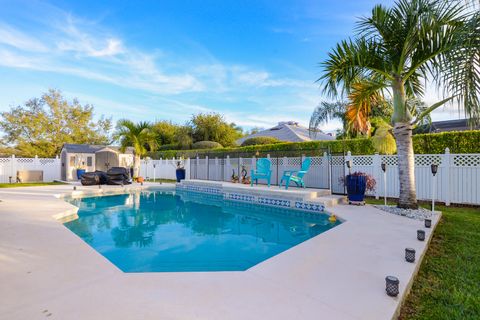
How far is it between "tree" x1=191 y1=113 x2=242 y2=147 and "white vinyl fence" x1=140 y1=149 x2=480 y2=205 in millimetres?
10809

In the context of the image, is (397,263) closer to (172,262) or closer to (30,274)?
(172,262)

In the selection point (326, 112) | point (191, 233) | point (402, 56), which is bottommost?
point (191, 233)

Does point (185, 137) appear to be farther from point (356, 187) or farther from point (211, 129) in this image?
point (356, 187)

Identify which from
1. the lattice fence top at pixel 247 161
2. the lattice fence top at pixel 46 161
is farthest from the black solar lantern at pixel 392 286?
the lattice fence top at pixel 46 161

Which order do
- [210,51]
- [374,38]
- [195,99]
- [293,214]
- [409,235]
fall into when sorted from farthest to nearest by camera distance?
[195,99] → [210,51] → [293,214] → [374,38] → [409,235]

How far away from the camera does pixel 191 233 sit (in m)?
5.34

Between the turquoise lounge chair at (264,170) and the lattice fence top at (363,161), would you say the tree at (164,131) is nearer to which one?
the turquoise lounge chair at (264,170)

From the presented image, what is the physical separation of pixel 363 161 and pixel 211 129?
17444 millimetres

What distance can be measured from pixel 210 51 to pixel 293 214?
10.4m

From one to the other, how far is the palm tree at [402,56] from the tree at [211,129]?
59.8 feet

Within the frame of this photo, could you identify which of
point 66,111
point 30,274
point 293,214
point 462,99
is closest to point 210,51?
point 293,214

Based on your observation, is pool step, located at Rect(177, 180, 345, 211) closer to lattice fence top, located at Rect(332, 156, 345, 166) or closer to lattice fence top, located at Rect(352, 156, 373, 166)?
Result: lattice fence top, located at Rect(332, 156, 345, 166)

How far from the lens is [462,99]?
3633 mm

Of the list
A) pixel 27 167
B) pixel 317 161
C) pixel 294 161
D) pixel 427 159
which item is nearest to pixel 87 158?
pixel 27 167
